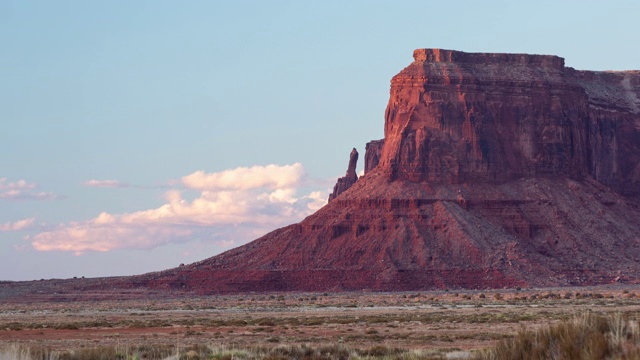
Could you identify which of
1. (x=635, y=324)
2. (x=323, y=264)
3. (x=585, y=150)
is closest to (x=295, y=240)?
(x=323, y=264)

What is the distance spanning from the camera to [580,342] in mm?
25500

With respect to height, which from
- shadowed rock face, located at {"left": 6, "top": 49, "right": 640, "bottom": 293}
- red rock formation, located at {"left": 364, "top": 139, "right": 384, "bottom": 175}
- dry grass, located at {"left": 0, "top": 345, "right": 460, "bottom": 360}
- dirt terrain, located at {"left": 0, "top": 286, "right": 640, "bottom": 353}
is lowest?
dry grass, located at {"left": 0, "top": 345, "right": 460, "bottom": 360}

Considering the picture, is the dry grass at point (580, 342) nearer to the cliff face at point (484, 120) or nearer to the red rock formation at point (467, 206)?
the red rock formation at point (467, 206)

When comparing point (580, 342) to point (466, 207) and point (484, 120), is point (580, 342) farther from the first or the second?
point (484, 120)

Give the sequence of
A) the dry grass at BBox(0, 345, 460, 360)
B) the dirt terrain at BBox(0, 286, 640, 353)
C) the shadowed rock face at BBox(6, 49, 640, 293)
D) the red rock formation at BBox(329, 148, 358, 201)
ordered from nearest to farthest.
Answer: the dry grass at BBox(0, 345, 460, 360) < the dirt terrain at BBox(0, 286, 640, 353) < the shadowed rock face at BBox(6, 49, 640, 293) < the red rock formation at BBox(329, 148, 358, 201)

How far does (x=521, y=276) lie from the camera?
119 m

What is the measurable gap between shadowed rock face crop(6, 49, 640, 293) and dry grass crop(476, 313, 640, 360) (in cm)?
9162

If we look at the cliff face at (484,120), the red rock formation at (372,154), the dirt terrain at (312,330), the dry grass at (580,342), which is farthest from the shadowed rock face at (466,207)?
the dry grass at (580,342)

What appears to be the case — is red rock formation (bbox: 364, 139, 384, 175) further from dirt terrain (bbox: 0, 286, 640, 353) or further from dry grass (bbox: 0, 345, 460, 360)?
dry grass (bbox: 0, 345, 460, 360)

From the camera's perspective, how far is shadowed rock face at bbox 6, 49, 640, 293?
122375 mm

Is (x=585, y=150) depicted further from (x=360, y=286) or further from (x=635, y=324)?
(x=635, y=324)

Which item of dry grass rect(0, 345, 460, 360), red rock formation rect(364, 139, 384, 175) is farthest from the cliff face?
dry grass rect(0, 345, 460, 360)

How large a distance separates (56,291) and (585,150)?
62.8m

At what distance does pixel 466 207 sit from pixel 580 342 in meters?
107
